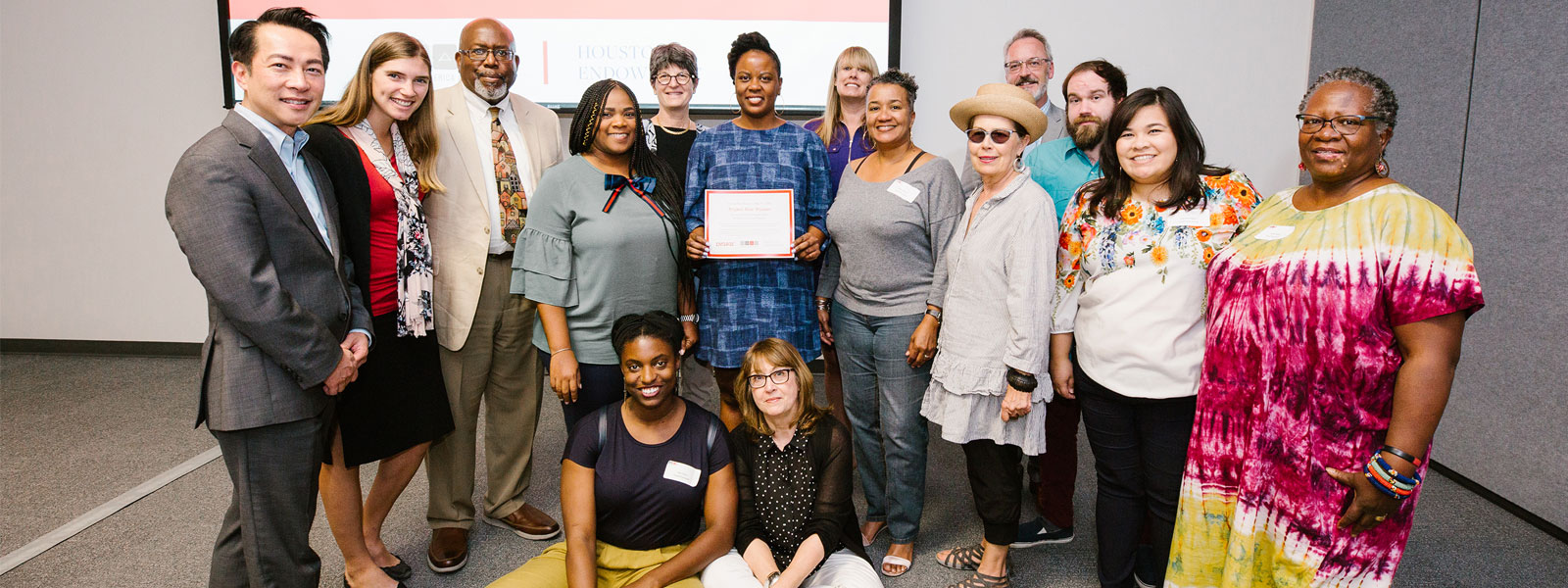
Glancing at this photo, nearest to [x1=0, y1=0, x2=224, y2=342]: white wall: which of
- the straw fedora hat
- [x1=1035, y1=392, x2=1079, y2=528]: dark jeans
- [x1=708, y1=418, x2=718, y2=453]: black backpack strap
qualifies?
[x1=708, y1=418, x2=718, y2=453]: black backpack strap

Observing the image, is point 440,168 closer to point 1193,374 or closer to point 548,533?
point 548,533

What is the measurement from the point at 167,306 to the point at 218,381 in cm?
466

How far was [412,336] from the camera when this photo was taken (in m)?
2.29

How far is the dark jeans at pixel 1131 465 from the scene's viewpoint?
1.95 m

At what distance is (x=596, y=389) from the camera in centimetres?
240

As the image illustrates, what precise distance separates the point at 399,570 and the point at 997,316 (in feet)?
6.66

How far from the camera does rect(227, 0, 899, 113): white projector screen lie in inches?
181

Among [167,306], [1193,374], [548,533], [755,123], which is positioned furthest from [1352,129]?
[167,306]

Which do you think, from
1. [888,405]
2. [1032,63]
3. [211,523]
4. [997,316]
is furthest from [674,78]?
[211,523]

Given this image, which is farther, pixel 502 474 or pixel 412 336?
pixel 502 474

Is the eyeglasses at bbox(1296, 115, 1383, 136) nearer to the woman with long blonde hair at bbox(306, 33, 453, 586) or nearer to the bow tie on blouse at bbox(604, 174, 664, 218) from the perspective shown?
the bow tie on blouse at bbox(604, 174, 664, 218)

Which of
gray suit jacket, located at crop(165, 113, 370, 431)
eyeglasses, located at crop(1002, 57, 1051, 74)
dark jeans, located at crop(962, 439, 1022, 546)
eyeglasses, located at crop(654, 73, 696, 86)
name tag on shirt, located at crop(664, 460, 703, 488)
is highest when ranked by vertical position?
eyeglasses, located at crop(1002, 57, 1051, 74)

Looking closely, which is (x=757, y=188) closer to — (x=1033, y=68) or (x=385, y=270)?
(x=385, y=270)

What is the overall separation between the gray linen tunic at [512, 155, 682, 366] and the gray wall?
3.20m
